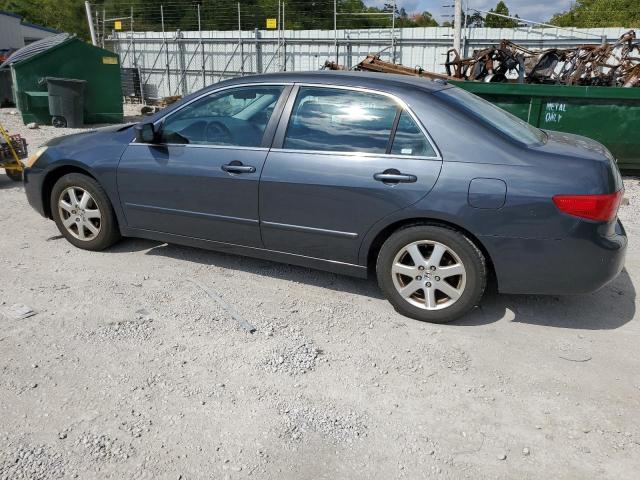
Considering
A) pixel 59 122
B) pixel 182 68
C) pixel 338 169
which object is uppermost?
pixel 338 169

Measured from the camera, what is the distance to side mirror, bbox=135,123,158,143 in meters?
4.27

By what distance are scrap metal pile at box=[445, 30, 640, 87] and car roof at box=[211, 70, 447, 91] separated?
18.1 feet

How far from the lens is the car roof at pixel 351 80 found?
3.79 meters

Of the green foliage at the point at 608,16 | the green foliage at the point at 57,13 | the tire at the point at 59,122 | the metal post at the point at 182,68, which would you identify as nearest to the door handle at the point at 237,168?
the tire at the point at 59,122

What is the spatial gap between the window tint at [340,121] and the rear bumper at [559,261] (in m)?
0.99

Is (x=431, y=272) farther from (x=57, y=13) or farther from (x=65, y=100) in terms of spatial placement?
(x=57, y=13)

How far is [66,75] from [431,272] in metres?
12.5

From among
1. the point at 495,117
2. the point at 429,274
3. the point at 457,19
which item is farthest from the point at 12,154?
the point at 457,19

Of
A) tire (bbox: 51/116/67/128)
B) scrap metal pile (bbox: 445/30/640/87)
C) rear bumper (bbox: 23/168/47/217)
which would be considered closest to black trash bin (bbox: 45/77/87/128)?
tire (bbox: 51/116/67/128)

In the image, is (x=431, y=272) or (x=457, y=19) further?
(x=457, y=19)

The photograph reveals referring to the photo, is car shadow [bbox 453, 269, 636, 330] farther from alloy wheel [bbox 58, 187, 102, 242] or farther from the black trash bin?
the black trash bin

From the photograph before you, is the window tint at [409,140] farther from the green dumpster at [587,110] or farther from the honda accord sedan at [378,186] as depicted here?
the green dumpster at [587,110]

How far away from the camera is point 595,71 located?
8875mm

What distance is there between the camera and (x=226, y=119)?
13.9 ft
